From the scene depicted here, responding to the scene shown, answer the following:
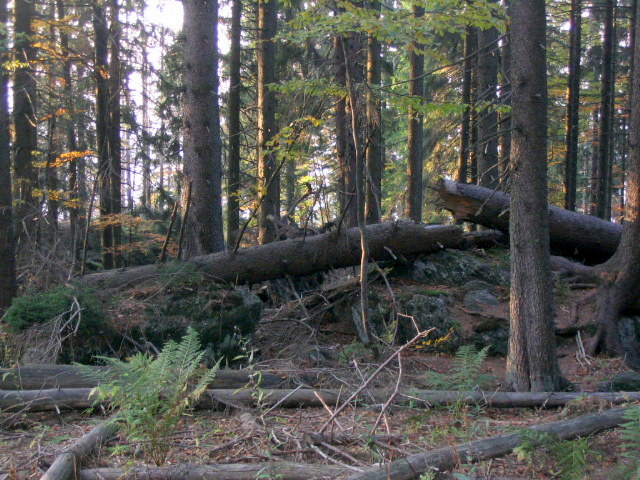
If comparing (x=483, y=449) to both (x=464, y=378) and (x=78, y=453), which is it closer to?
(x=464, y=378)

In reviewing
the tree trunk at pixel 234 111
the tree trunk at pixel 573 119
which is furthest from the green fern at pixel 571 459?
the tree trunk at pixel 573 119

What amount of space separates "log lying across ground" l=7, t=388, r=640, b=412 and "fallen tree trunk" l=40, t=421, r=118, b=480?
0.85 meters

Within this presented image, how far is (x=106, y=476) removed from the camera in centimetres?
424

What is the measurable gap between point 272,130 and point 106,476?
12549 mm

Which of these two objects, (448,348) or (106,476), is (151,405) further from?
(448,348)

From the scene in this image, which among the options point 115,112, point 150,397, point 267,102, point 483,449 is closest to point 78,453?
point 150,397

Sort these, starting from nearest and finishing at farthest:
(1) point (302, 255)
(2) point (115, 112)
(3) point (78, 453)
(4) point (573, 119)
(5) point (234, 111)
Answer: (3) point (78, 453) → (1) point (302, 255) → (2) point (115, 112) → (5) point (234, 111) → (4) point (573, 119)

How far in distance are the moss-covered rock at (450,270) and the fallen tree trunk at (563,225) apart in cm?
101

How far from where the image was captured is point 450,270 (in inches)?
436

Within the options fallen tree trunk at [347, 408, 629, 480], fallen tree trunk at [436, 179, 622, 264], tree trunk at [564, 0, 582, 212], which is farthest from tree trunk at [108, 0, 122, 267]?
tree trunk at [564, 0, 582, 212]

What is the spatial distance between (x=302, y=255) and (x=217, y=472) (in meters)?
6.11

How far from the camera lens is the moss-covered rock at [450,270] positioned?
36.0ft

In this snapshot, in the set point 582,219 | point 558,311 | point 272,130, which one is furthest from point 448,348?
point 272,130

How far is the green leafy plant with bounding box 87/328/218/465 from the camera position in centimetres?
445
